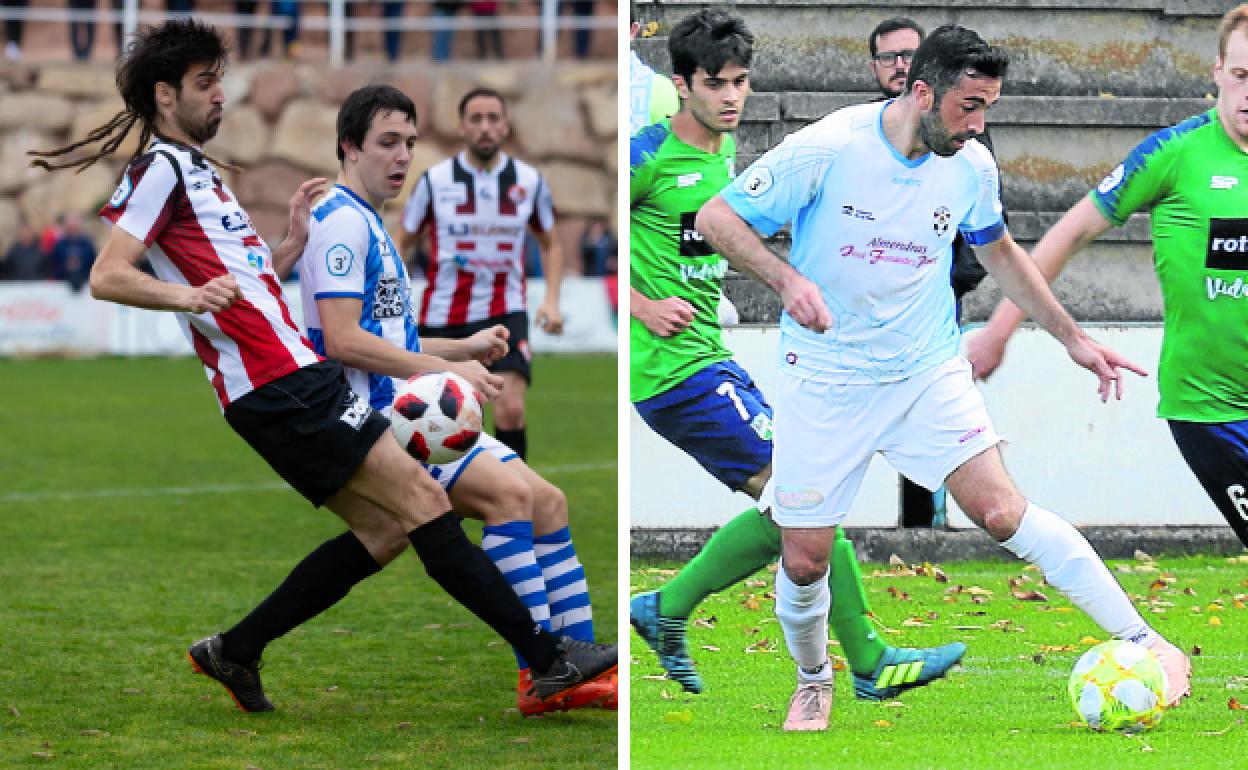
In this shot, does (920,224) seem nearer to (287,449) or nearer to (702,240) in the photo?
(702,240)

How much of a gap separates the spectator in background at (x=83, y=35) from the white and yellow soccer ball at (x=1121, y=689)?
2202 centimetres

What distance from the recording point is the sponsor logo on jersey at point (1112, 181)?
5.20 m

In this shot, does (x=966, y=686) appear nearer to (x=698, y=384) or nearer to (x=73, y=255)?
(x=698, y=384)

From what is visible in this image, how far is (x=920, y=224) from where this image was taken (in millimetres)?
4559

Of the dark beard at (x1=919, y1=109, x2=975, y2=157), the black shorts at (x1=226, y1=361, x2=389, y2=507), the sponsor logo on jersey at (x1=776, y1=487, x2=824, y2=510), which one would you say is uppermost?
the dark beard at (x1=919, y1=109, x2=975, y2=157)

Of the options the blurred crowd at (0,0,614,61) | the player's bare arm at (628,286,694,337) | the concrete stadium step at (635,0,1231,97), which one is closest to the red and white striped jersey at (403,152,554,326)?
the player's bare arm at (628,286,694,337)

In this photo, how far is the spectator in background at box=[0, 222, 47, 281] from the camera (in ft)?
74.6

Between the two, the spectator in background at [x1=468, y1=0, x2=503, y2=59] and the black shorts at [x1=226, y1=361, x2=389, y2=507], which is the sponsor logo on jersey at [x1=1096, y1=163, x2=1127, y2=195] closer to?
the black shorts at [x1=226, y1=361, x2=389, y2=507]

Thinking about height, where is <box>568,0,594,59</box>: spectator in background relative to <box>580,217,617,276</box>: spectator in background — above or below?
above

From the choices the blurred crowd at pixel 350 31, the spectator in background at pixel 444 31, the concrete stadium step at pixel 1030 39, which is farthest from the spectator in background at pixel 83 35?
the concrete stadium step at pixel 1030 39

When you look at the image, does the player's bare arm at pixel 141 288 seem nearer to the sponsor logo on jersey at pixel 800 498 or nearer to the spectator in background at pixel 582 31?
the sponsor logo on jersey at pixel 800 498

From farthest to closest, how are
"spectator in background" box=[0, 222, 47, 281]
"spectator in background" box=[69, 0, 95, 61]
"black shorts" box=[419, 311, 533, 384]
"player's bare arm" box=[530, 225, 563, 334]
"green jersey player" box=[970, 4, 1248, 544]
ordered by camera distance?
1. "spectator in background" box=[69, 0, 95, 61]
2. "spectator in background" box=[0, 222, 47, 281]
3. "black shorts" box=[419, 311, 533, 384]
4. "player's bare arm" box=[530, 225, 563, 334]
5. "green jersey player" box=[970, 4, 1248, 544]

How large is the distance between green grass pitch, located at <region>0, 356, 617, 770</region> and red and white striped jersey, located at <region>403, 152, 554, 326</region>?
3.86 ft

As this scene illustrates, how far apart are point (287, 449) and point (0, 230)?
2239 cm
